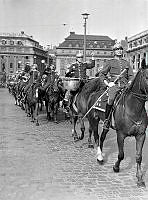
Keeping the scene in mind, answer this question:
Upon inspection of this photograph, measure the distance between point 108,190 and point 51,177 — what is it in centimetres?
131

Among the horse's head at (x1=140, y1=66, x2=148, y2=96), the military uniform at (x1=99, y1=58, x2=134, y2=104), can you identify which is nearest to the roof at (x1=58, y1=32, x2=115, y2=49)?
the military uniform at (x1=99, y1=58, x2=134, y2=104)

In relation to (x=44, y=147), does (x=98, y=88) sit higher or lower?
higher

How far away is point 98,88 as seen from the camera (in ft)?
32.1

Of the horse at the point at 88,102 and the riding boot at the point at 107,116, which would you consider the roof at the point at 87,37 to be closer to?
the horse at the point at 88,102

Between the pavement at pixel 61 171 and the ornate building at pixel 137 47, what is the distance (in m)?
75.4

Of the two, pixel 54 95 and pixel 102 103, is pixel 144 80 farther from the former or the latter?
pixel 54 95

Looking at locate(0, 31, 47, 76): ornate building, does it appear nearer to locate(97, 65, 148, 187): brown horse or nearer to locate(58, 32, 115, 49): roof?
locate(58, 32, 115, 49): roof

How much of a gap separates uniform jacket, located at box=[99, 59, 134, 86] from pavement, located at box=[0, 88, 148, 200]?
6.65 feet

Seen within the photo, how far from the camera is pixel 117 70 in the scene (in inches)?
313

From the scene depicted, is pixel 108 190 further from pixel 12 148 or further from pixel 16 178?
pixel 12 148

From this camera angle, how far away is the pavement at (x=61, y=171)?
6.16m

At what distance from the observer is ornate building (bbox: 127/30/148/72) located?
88062mm

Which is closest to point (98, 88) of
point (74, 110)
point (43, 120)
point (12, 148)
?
point (74, 110)

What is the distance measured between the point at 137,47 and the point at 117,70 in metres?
89.9
